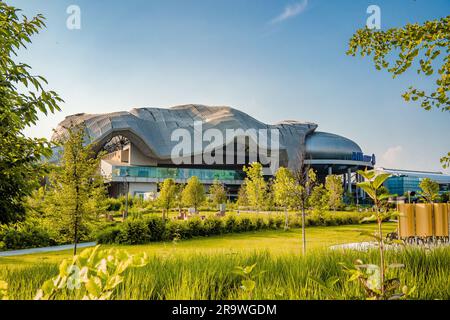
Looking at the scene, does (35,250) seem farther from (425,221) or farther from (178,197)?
(178,197)

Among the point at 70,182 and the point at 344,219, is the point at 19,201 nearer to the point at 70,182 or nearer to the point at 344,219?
the point at 70,182

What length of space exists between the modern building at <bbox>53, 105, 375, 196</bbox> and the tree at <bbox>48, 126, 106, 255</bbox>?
44568 mm

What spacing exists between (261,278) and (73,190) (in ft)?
28.8

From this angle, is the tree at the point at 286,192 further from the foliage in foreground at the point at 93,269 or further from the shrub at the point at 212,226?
the foliage in foreground at the point at 93,269

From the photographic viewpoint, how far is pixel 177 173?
2327 inches

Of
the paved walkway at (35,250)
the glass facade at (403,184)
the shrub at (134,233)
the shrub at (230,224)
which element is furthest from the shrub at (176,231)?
the glass facade at (403,184)

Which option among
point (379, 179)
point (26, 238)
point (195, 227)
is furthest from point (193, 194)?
point (379, 179)

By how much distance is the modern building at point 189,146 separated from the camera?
56.8 meters

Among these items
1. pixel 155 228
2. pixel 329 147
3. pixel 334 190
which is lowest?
pixel 155 228

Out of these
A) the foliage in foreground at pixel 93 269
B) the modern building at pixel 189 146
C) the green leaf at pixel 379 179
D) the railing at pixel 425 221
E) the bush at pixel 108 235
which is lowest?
the bush at pixel 108 235

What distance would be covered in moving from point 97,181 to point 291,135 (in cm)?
6591

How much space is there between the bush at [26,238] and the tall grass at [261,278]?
11.3 meters

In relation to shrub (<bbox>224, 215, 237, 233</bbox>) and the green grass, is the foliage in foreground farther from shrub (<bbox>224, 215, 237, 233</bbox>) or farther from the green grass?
shrub (<bbox>224, 215, 237, 233</bbox>)

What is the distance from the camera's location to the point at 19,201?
4.50 metres
